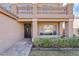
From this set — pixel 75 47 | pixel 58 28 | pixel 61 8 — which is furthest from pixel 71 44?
pixel 58 28

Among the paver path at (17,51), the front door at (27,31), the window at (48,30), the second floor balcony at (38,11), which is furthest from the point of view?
the front door at (27,31)

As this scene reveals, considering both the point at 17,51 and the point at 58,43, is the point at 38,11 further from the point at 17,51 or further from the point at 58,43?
the point at 17,51

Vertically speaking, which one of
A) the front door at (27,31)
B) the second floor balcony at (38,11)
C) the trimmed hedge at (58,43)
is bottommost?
the trimmed hedge at (58,43)

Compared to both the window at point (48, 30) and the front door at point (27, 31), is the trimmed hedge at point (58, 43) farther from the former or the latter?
the front door at point (27, 31)

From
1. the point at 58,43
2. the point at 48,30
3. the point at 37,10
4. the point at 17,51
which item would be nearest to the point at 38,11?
the point at 37,10

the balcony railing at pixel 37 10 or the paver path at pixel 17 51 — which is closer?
the paver path at pixel 17 51

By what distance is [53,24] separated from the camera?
17.9 m

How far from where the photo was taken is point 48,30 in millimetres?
18000

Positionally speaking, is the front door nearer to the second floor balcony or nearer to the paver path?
the second floor balcony

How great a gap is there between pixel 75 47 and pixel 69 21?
4.21 m

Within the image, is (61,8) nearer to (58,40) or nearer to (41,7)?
(41,7)

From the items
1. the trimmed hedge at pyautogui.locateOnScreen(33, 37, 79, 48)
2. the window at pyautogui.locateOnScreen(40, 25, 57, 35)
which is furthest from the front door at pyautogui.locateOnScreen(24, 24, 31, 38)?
the trimmed hedge at pyautogui.locateOnScreen(33, 37, 79, 48)

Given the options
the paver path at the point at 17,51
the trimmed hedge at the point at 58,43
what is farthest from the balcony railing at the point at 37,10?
the paver path at the point at 17,51

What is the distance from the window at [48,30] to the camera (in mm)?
17883
